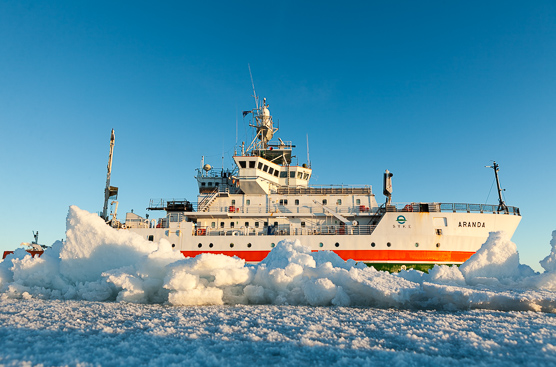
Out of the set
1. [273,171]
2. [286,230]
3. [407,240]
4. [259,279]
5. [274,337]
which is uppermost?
[273,171]

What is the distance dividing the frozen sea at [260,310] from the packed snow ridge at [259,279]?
0.02 metres

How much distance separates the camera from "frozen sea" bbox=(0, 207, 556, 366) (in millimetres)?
2729

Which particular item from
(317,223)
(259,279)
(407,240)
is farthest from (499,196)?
(259,279)

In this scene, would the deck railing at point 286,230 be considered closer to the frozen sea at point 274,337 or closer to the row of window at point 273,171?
the row of window at point 273,171

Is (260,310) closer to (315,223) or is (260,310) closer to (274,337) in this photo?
(274,337)

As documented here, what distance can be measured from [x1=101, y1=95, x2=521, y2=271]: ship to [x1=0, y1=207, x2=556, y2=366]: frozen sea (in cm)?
1119

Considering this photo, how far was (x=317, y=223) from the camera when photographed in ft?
68.4

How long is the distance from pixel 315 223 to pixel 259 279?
15126 mm

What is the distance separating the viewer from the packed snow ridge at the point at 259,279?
17.1ft

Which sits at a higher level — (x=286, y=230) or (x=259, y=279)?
(x=286, y=230)

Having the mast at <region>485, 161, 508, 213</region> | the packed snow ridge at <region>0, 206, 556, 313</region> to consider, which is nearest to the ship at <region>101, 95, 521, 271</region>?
the mast at <region>485, 161, 508, 213</region>

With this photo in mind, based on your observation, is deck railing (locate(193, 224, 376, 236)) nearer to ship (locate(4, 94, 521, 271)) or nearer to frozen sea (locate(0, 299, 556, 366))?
ship (locate(4, 94, 521, 271))

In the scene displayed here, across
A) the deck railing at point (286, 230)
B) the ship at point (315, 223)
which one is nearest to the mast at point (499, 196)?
the ship at point (315, 223)

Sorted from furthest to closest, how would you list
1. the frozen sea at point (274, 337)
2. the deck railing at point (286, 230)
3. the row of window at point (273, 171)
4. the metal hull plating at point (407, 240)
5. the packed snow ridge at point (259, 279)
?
the row of window at point (273, 171), the deck railing at point (286, 230), the metal hull plating at point (407, 240), the packed snow ridge at point (259, 279), the frozen sea at point (274, 337)
